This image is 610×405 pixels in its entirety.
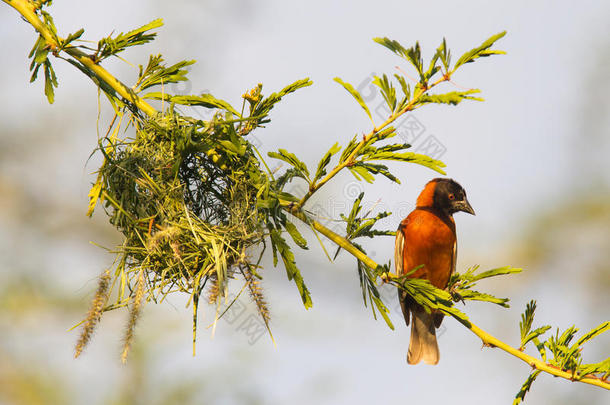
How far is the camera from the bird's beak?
4.79 m

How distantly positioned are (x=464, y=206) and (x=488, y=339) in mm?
2390

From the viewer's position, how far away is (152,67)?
304cm

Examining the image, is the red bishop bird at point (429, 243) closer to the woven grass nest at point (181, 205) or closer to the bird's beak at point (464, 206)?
the bird's beak at point (464, 206)

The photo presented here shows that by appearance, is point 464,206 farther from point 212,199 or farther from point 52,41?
point 52,41

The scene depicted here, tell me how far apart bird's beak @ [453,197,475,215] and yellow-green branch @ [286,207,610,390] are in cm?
233

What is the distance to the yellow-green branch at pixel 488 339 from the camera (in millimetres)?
2461

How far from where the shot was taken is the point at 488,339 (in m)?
2.51

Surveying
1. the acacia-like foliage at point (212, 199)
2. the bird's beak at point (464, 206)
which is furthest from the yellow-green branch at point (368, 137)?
the bird's beak at point (464, 206)


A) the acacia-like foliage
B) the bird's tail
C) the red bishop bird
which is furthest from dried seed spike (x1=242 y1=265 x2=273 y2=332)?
the bird's tail

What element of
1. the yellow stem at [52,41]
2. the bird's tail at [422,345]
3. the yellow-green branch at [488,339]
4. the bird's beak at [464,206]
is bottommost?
the bird's tail at [422,345]

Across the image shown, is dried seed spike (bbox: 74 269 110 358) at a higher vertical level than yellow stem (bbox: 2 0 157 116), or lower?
lower

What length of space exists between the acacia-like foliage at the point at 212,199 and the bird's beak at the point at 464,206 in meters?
1.92

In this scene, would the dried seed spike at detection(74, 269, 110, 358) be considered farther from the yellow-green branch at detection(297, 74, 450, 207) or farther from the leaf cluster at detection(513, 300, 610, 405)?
the leaf cluster at detection(513, 300, 610, 405)

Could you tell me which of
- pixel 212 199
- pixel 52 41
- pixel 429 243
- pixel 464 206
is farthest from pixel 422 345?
pixel 52 41
